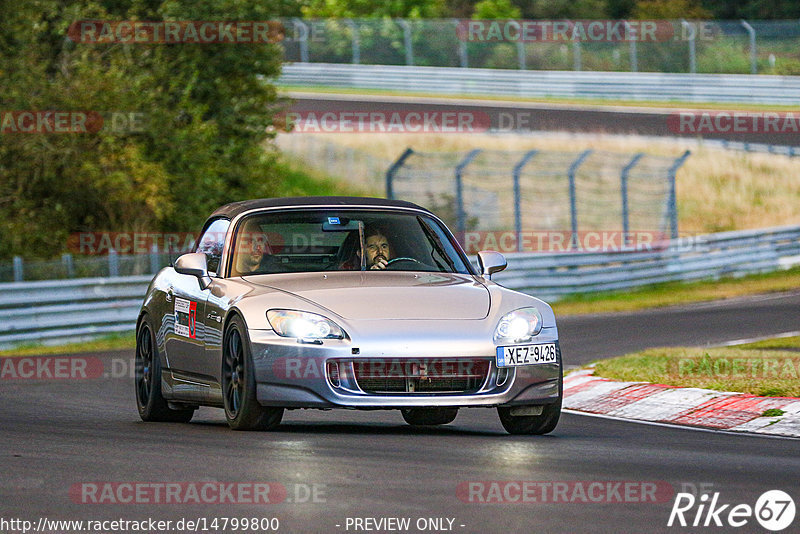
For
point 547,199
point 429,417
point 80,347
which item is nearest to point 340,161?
point 547,199

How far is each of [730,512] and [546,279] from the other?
67.0 feet

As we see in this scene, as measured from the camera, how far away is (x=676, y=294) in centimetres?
2783

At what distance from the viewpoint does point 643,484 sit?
723 centimetres

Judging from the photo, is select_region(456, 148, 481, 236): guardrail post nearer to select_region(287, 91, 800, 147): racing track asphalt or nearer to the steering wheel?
select_region(287, 91, 800, 147): racing track asphalt

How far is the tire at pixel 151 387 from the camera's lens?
431 inches

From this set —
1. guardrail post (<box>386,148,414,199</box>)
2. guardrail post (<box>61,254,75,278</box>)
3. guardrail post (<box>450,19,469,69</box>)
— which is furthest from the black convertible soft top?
guardrail post (<box>450,19,469,69</box>)

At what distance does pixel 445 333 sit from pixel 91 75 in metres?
19.3

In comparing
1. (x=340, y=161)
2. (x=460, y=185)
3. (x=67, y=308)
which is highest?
(x=460, y=185)

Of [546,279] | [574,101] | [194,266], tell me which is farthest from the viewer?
[574,101]

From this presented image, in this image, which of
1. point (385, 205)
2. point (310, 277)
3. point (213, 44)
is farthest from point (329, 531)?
point (213, 44)

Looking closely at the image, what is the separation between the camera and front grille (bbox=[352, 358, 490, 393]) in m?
8.96

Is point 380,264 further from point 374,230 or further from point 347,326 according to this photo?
point 347,326

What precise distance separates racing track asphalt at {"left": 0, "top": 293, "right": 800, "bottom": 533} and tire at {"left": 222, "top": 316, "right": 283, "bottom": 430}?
0.13 m

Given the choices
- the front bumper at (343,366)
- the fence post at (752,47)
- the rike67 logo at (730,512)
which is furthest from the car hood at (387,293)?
the fence post at (752,47)
